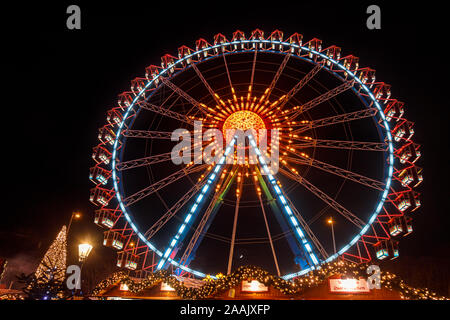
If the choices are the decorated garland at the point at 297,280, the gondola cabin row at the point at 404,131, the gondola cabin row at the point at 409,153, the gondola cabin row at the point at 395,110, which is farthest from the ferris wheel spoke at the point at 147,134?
the gondola cabin row at the point at 409,153

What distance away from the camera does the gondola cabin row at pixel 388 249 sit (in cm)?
970

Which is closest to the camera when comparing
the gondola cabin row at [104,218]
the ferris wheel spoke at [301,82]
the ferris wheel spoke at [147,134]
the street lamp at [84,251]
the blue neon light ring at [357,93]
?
the street lamp at [84,251]

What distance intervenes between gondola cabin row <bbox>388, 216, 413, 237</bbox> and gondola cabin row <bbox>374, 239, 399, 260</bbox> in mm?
491

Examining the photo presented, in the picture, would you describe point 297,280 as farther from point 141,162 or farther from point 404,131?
point 141,162

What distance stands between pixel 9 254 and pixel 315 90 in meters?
23.8

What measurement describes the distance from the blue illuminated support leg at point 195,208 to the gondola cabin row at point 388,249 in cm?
696

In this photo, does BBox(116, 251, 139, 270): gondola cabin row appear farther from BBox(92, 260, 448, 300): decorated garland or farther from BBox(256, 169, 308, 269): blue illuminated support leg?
BBox(256, 169, 308, 269): blue illuminated support leg

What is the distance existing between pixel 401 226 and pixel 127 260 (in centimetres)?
1039

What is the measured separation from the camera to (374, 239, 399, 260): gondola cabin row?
9695mm

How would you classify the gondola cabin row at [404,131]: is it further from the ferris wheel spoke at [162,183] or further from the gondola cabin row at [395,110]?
the ferris wheel spoke at [162,183]

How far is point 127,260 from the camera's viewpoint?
1109 centimetres

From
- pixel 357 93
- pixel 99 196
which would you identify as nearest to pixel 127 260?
pixel 99 196
